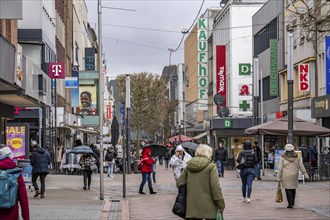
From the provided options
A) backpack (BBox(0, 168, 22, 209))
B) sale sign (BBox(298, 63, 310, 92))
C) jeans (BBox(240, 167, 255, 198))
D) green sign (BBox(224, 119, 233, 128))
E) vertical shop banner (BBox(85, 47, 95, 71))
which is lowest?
jeans (BBox(240, 167, 255, 198))

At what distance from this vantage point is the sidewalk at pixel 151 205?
57.8ft

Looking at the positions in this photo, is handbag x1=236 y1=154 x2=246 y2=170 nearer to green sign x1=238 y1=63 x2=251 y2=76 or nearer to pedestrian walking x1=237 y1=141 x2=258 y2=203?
pedestrian walking x1=237 y1=141 x2=258 y2=203

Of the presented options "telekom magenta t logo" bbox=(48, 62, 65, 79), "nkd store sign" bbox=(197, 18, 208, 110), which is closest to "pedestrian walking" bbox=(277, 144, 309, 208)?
"telekom magenta t logo" bbox=(48, 62, 65, 79)

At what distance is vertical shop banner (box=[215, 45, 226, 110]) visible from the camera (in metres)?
77.4

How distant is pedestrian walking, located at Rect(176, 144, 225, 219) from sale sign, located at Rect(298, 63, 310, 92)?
35.2m

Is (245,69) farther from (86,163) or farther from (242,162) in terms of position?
(242,162)

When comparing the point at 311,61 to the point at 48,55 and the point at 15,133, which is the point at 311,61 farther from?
the point at 15,133

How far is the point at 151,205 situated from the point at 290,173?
13.1ft

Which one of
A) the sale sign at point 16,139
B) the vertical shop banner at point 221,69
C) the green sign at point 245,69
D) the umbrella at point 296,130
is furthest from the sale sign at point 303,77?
the vertical shop banner at point 221,69

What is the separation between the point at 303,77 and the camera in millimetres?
45125

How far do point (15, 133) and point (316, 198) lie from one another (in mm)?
13272

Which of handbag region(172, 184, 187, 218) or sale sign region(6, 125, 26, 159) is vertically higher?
sale sign region(6, 125, 26, 159)

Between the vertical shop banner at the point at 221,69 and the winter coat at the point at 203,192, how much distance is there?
66781mm

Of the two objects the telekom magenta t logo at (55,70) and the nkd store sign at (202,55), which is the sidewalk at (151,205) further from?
the nkd store sign at (202,55)
